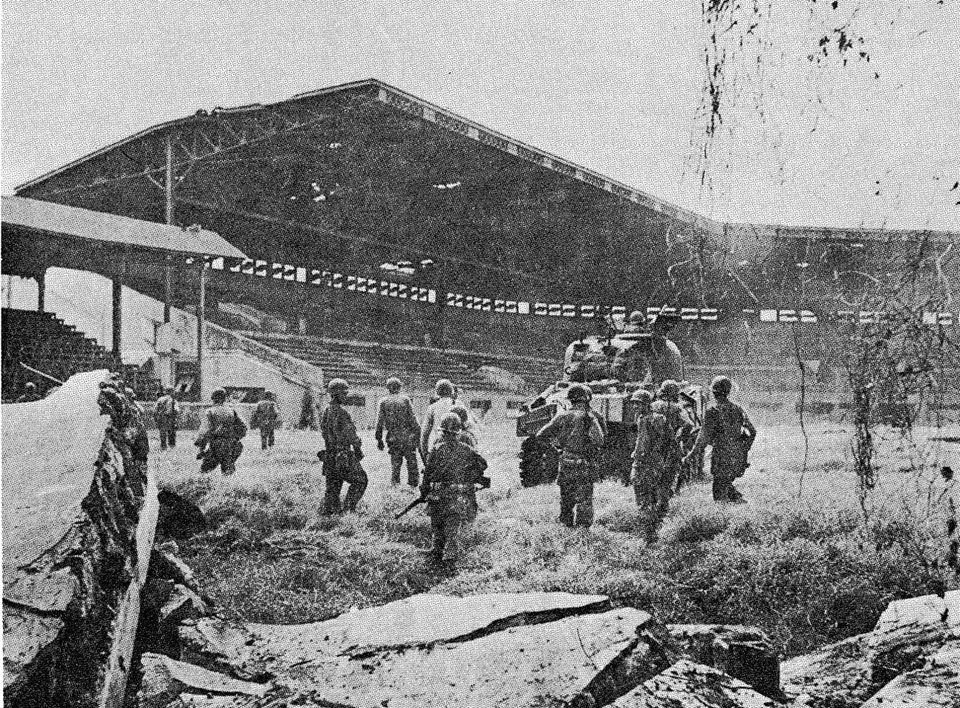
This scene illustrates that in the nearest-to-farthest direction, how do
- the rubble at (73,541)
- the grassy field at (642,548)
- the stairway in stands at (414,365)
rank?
the rubble at (73,541) < the grassy field at (642,548) < the stairway in stands at (414,365)

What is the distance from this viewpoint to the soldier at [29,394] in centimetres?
346

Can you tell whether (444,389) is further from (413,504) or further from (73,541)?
(73,541)

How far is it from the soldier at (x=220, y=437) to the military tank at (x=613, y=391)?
1.62m

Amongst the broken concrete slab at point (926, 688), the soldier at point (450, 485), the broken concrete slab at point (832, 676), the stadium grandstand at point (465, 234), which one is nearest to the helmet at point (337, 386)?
the stadium grandstand at point (465, 234)

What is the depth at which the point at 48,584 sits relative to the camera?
8.02ft

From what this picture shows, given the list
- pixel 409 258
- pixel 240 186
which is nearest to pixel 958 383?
pixel 240 186

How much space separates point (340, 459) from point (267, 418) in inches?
21.0

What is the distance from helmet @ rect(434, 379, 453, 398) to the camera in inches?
158

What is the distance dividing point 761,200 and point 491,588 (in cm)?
257

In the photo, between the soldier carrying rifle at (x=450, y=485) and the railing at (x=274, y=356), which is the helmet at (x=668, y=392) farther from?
the railing at (x=274, y=356)

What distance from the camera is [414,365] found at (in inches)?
187

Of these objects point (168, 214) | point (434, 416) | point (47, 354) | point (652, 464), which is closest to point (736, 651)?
point (652, 464)

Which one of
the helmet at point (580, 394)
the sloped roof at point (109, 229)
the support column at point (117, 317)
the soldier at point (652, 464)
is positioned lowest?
the soldier at point (652, 464)

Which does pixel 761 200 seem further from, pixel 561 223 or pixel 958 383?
pixel 561 223
